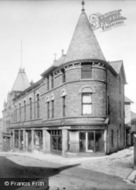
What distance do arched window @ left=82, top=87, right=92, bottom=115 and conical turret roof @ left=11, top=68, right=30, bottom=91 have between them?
26.8m

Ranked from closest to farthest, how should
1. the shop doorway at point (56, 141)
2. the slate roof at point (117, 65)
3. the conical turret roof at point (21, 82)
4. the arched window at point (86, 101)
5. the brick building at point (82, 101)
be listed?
the brick building at point (82, 101), the arched window at point (86, 101), the shop doorway at point (56, 141), the slate roof at point (117, 65), the conical turret roof at point (21, 82)

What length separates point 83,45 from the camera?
20594mm

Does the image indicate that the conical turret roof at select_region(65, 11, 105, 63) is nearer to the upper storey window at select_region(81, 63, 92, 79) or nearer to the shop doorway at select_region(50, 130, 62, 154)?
the upper storey window at select_region(81, 63, 92, 79)

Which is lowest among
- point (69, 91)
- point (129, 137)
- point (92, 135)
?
point (129, 137)

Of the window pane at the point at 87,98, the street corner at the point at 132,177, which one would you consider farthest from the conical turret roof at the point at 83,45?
the street corner at the point at 132,177

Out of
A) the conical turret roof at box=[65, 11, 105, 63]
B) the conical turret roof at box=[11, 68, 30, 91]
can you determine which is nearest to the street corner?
the conical turret roof at box=[65, 11, 105, 63]

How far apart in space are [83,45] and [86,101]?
517cm

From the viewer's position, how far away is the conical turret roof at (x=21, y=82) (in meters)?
44.7

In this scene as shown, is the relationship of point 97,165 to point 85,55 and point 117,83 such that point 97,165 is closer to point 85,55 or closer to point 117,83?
point 85,55

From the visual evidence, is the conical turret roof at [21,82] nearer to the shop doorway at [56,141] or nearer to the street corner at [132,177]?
the shop doorway at [56,141]

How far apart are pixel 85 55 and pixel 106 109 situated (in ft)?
17.5

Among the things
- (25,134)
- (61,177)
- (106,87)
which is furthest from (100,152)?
(25,134)

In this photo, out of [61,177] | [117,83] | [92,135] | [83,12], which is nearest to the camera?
[61,177]

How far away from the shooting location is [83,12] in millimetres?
22125
